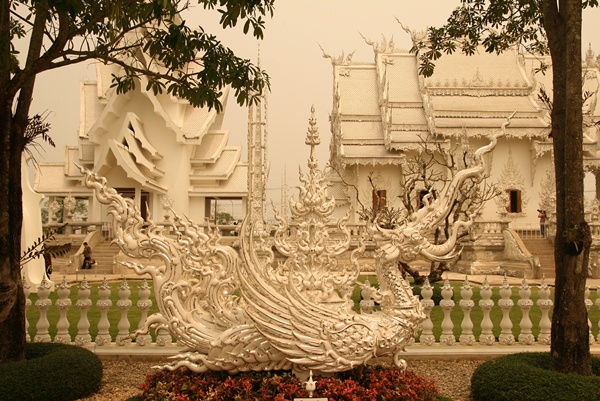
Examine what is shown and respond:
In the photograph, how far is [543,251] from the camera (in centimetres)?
2055

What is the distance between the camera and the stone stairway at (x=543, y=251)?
1931 cm

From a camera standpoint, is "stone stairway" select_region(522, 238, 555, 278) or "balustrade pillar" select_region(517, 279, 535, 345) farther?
"stone stairway" select_region(522, 238, 555, 278)

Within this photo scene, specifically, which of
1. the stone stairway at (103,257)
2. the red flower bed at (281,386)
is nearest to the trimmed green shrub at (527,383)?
the red flower bed at (281,386)

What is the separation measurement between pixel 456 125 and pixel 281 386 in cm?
2500

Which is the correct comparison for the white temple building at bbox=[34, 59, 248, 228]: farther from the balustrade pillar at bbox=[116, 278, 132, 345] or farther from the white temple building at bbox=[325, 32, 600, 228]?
the balustrade pillar at bbox=[116, 278, 132, 345]

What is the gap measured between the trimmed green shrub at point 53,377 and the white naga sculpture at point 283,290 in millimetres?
1057

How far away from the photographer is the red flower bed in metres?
4.45

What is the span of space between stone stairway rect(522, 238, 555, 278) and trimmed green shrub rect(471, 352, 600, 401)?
14.1 metres

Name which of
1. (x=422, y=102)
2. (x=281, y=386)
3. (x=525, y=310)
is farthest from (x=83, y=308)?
(x=422, y=102)

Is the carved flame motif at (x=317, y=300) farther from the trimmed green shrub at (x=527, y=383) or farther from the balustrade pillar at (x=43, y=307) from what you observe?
the balustrade pillar at (x=43, y=307)

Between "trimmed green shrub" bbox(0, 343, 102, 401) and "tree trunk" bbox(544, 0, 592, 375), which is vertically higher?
"tree trunk" bbox(544, 0, 592, 375)

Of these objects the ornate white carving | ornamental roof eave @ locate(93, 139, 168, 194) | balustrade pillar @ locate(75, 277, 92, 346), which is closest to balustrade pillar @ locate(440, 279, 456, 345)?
balustrade pillar @ locate(75, 277, 92, 346)

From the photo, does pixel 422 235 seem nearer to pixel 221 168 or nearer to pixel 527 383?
pixel 527 383

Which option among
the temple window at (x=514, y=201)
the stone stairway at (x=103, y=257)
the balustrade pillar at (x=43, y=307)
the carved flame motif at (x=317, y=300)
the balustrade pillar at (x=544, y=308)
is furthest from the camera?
the temple window at (x=514, y=201)
